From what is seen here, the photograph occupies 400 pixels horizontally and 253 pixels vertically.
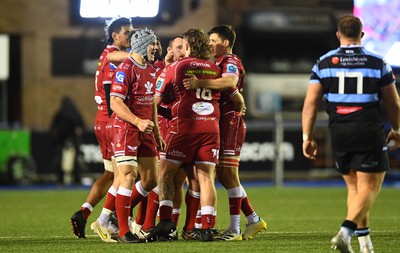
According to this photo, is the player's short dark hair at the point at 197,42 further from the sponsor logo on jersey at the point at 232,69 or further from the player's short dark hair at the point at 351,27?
the player's short dark hair at the point at 351,27

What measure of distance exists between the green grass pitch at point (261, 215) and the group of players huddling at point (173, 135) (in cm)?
29

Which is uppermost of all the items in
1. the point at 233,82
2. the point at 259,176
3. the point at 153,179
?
the point at 233,82

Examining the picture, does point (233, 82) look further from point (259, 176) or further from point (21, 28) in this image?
point (21, 28)

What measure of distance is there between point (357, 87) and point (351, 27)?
48 centimetres

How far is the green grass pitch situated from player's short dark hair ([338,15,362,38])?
195 cm

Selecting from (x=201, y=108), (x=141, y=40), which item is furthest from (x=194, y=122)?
(x=141, y=40)

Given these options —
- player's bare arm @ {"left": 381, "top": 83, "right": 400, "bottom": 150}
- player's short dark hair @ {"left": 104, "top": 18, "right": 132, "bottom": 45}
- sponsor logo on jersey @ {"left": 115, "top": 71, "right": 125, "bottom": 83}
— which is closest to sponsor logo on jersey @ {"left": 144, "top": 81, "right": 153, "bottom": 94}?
sponsor logo on jersey @ {"left": 115, "top": 71, "right": 125, "bottom": 83}

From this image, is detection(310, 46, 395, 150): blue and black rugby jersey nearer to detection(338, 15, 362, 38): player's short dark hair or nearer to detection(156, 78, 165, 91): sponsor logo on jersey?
detection(338, 15, 362, 38): player's short dark hair

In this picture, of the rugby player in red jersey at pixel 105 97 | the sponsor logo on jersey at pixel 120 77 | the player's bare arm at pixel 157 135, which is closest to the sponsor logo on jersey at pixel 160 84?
the player's bare arm at pixel 157 135

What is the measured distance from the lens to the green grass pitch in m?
10.2

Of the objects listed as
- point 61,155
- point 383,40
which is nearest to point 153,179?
point 61,155

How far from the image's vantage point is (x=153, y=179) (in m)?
10.9

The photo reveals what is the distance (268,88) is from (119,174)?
19.6 metres

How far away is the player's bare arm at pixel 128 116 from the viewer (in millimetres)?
10266
